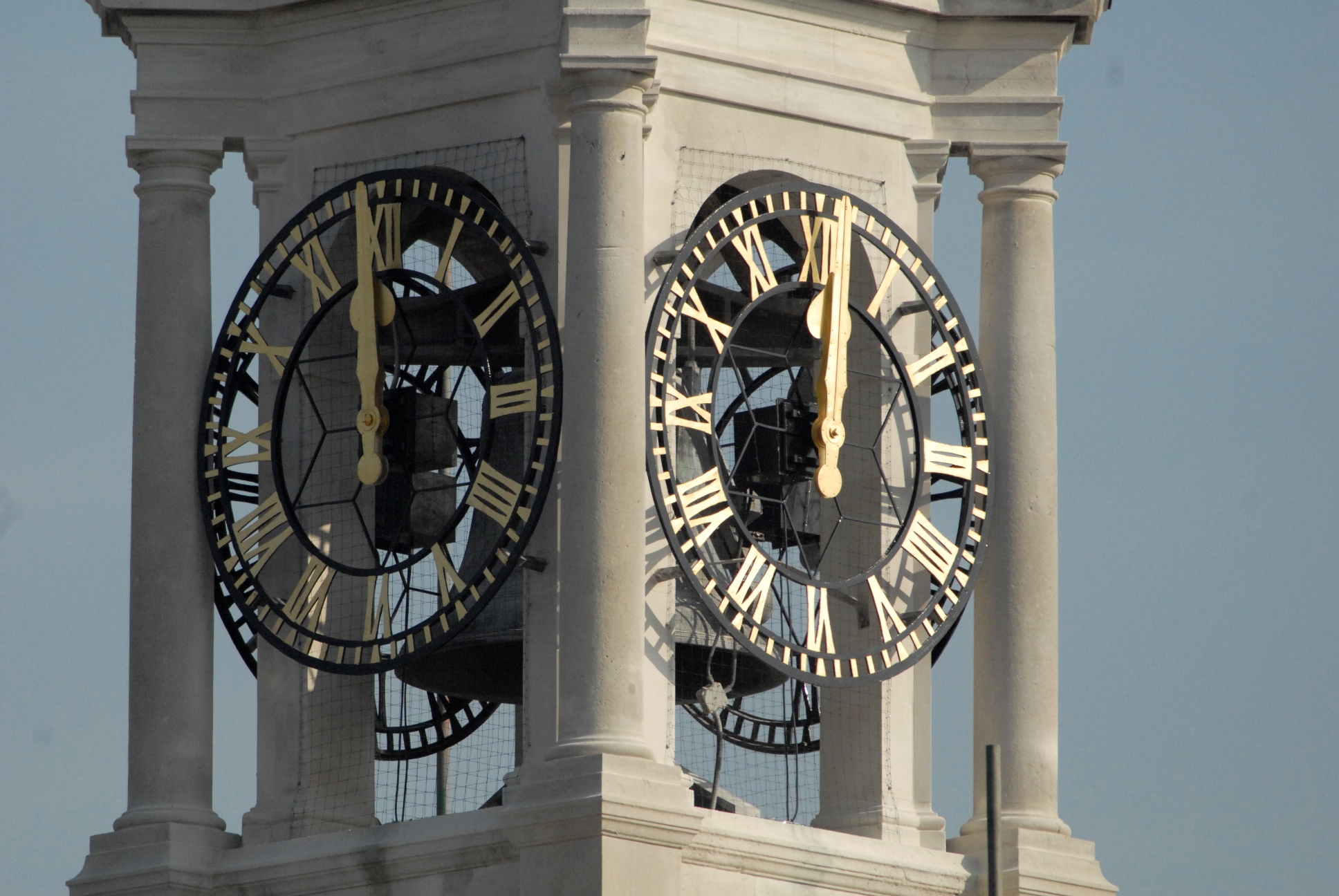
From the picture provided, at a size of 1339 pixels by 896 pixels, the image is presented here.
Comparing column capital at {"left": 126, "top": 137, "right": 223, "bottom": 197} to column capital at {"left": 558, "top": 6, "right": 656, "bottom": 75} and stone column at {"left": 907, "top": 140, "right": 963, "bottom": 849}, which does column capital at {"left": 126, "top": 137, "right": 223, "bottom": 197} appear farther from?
stone column at {"left": 907, "top": 140, "right": 963, "bottom": 849}

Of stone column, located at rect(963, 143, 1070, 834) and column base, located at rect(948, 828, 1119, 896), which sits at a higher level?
stone column, located at rect(963, 143, 1070, 834)

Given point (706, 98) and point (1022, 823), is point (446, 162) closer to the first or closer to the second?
point (706, 98)

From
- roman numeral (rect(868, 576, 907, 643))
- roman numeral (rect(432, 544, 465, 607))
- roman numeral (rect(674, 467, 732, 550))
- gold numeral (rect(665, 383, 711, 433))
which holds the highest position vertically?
gold numeral (rect(665, 383, 711, 433))

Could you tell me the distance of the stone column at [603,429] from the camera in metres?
31.7

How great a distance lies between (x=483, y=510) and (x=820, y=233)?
3112mm

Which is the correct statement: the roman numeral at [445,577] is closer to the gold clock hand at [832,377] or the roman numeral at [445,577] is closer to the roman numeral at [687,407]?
the roman numeral at [687,407]

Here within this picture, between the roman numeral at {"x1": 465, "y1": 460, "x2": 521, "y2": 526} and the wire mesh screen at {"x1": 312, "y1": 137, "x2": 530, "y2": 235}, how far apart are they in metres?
1.72

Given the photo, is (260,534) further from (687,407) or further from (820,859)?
(820,859)

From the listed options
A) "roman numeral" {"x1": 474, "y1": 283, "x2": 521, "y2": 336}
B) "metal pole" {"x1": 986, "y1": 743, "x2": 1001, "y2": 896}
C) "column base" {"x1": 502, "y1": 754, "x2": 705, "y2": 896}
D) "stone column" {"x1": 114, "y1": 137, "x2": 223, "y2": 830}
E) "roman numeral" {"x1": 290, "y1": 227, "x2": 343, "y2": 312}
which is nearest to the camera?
"metal pole" {"x1": 986, "y1": 743, "x2": 1001, "y2": 896}

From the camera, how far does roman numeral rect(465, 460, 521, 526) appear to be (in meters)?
32.8

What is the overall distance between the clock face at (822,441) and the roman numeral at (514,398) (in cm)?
78

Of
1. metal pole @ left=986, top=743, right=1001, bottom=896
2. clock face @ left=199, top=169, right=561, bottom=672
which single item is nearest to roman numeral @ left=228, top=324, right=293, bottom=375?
clock face @ left=199, top=169, right=561, bottom=672

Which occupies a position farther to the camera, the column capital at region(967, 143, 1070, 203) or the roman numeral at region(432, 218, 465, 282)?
the column capital at region(967, 143, 1070, 203)

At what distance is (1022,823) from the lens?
1315 inches
